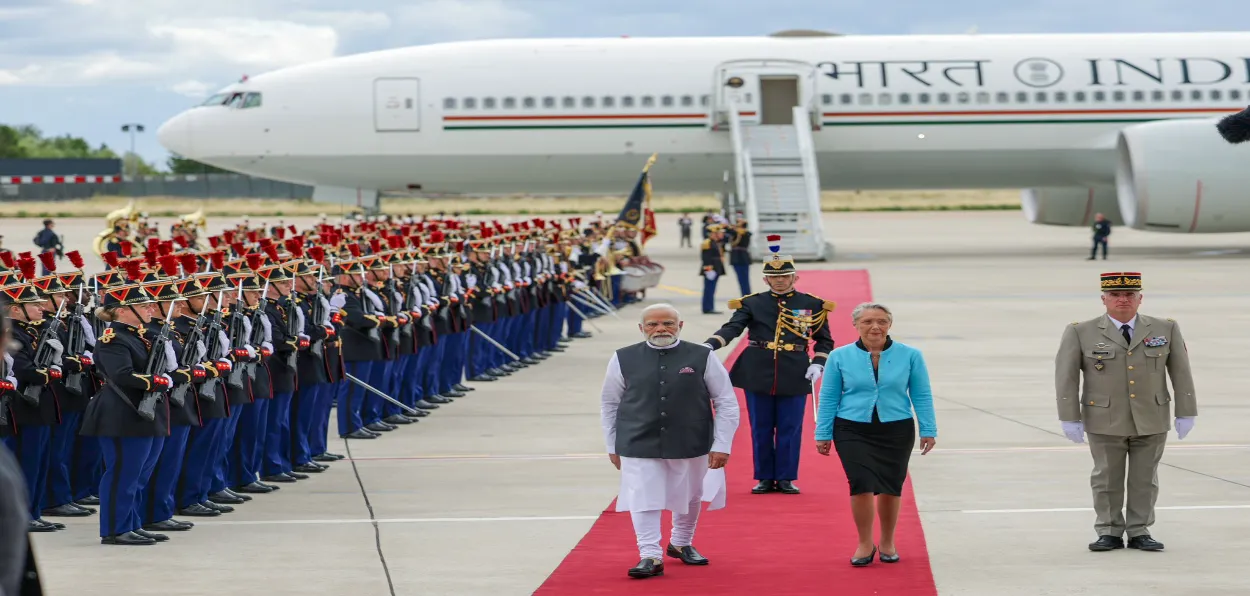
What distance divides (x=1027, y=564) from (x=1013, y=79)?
1011 inches

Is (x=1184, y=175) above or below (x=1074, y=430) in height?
above

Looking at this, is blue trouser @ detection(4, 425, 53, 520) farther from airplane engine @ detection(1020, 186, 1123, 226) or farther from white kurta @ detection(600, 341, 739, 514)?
airplane engine @ detection(1020, 186, 1123, 226)

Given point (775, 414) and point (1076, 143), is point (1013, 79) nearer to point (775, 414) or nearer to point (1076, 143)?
point (1076, 143)

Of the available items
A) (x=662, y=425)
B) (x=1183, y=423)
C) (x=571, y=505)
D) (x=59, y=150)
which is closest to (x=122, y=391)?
(x=571, y=505)

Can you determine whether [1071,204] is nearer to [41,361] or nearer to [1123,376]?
[1123,376]

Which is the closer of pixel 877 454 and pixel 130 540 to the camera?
pixel 877 454

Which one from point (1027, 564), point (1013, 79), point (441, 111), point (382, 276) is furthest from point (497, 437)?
point (1013, 79)

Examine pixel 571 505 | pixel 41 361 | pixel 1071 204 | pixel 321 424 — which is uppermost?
pixel 1071 204

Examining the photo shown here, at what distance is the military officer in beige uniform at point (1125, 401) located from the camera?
320 inches

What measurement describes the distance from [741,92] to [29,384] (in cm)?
2399

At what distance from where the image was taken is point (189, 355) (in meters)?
9.14

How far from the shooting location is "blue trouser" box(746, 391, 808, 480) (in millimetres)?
9836

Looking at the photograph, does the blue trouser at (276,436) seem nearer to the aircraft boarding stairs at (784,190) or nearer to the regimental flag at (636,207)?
the regimental flag at (636,207)

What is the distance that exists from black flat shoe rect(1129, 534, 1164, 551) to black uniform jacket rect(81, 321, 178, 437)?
5.23m
